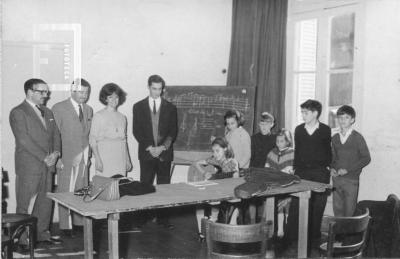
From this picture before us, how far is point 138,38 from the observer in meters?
5.97

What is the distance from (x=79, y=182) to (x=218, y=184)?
1.56 m

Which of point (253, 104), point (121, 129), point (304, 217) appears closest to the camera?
point (304, 217)

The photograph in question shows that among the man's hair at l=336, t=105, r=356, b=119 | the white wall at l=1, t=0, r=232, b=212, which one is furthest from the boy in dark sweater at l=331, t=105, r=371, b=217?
the white wall at l=1, t=0, r=232, b=212

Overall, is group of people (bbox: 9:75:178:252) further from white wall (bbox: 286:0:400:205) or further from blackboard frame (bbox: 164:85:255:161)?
white wall (bbox: 286:0:400:205)

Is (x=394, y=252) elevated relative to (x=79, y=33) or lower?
lower

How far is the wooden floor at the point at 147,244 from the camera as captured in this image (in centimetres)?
437

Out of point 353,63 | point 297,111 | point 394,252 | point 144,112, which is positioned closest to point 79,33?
point 144,112

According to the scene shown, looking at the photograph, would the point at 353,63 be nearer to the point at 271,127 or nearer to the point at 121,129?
the point at 271,127

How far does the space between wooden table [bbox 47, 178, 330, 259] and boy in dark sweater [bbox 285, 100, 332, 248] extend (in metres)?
0.57

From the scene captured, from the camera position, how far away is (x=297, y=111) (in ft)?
18.8

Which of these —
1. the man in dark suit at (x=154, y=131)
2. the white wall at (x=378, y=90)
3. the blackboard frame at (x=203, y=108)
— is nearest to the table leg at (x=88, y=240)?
the man in dark suit at (x=154, y=131)

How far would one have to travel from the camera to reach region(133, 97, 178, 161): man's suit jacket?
5172 mm

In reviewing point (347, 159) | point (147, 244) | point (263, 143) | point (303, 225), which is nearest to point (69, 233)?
point (147, 244)

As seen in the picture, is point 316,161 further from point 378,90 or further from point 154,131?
point 154,131
